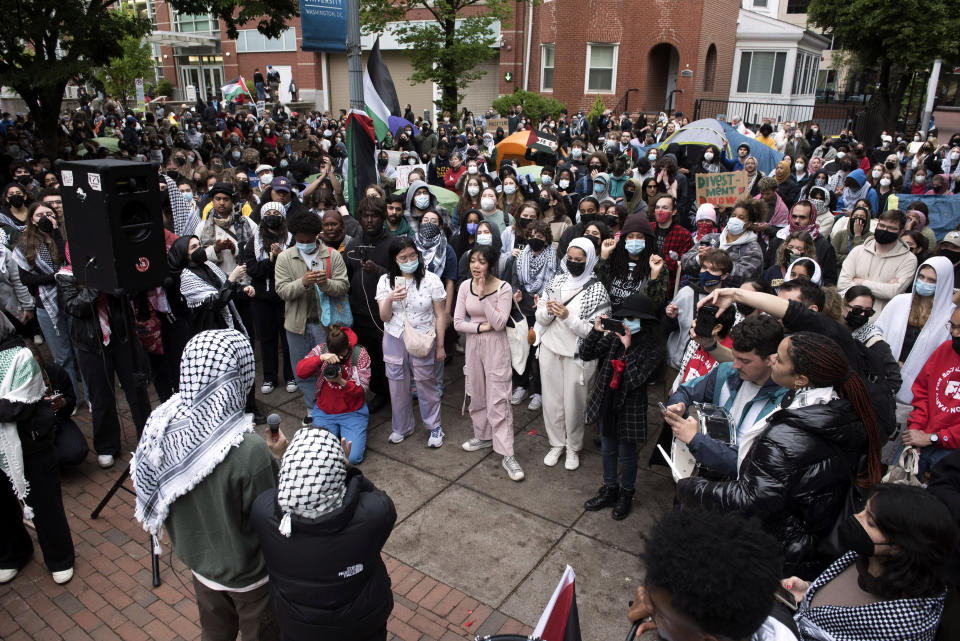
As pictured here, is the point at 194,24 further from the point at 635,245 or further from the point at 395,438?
the point at 635,245

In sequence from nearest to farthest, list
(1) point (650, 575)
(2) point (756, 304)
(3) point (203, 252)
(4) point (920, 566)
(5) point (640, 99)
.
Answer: (1) point (650, 575) → (4) point (920, 566) → (2) point (756, 304) → (3) point (203, 252) → (5) point (640, 99)

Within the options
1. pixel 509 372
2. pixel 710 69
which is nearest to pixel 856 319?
pixel 509 372

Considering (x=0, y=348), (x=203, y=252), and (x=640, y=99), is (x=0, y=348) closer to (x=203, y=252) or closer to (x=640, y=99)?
(x=203, y=252)

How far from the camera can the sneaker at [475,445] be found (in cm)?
583

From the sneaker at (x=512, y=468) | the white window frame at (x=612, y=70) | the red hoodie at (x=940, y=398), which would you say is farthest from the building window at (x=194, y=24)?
the red hoodie at (x=940, y=398)

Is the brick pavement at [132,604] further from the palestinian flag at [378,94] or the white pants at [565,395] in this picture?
the palestinian flag at [378,94]

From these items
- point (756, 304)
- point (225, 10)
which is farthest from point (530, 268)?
point (225, 10)

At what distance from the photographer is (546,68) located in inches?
1237

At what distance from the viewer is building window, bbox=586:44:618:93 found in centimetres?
2953

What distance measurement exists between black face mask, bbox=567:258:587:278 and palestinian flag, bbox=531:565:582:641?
2.92m

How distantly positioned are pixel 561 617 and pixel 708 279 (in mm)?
3403

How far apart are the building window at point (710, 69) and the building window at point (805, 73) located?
4095 millimetres

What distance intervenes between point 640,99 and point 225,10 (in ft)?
71.1

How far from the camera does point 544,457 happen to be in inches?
225
